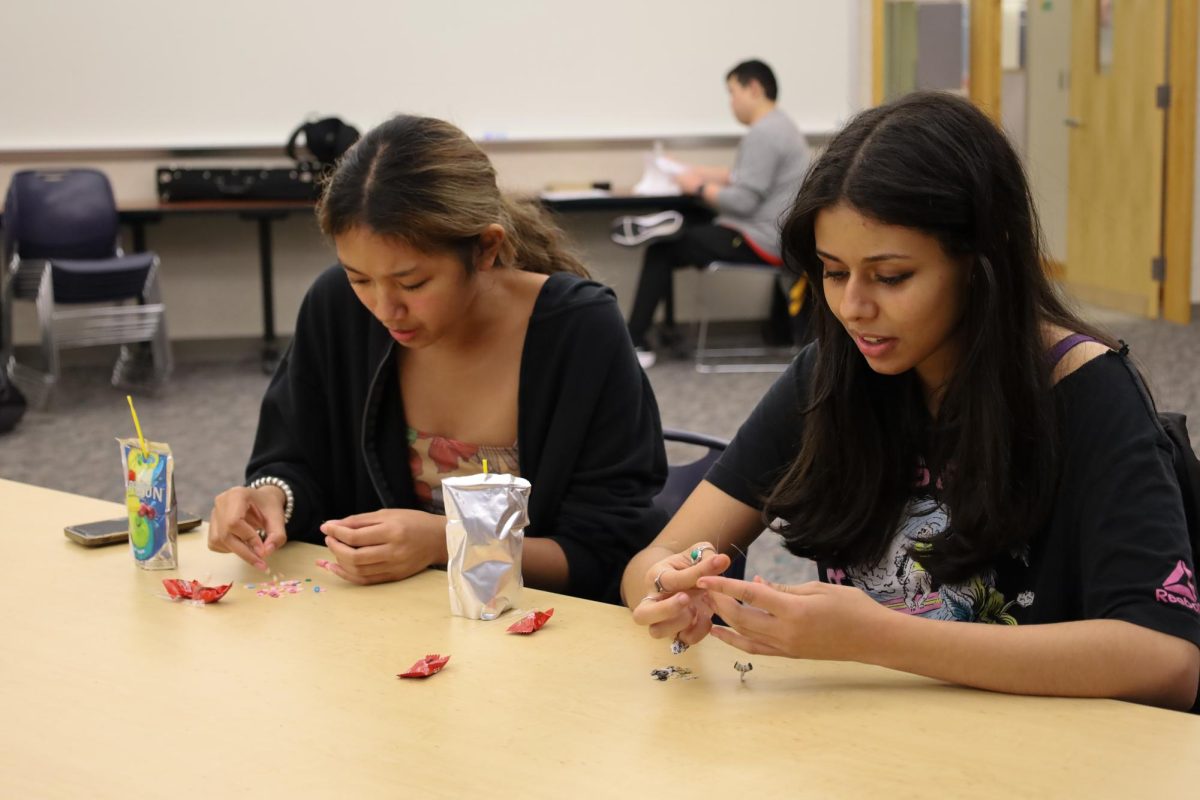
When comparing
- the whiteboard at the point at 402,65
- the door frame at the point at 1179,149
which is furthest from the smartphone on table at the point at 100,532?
the door frame at the point at 1179,149

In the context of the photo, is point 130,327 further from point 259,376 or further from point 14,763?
point 14,763

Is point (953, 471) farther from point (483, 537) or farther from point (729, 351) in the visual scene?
point (729, 351)

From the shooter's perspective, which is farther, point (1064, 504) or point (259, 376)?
point (259, 376)

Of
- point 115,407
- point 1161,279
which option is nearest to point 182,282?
point 115,407

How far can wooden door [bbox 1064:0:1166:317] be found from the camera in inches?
264

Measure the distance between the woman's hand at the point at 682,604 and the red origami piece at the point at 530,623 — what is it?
125 mm

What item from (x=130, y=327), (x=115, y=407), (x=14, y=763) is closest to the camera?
(x=14, y=763)

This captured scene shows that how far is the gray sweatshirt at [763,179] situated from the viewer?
595cm

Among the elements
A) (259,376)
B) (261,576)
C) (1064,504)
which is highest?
(1064,504)

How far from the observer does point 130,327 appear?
5.88 metres

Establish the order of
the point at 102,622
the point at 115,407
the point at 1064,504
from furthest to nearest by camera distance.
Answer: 1. the point at 115,407
2. the point at 102,622
3. the point at 1064,504

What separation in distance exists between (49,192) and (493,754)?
211 inches

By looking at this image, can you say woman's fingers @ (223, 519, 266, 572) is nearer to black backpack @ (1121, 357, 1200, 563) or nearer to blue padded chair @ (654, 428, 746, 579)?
blue padded chair @ (654, 428, 746, 579)

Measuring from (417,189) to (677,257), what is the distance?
15.1 ft
